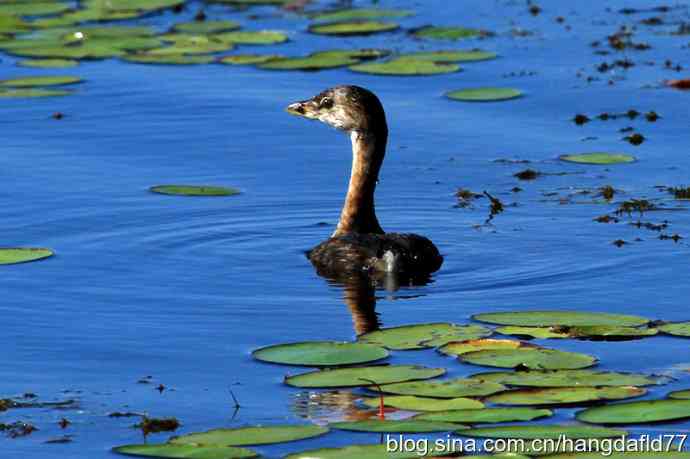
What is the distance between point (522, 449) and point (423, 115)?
1051cm

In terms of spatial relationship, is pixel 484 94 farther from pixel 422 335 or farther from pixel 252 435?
pixel 252 435

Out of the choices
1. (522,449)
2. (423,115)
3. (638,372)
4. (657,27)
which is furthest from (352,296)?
(657,27)

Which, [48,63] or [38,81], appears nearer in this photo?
[38,81]

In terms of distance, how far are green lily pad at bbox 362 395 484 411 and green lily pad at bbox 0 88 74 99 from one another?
1120 cm

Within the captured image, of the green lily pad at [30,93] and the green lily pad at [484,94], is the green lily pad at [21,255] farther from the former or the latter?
the green lily pad at [484,94]

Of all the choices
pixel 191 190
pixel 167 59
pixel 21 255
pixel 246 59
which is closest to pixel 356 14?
pixel 246 59

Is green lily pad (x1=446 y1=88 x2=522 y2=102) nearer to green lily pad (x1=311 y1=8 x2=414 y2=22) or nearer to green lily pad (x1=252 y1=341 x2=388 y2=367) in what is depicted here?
green lily pad (x1=311 y1=8 x2=414 y2=22)

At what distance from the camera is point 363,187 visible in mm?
14727

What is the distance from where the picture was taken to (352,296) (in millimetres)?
13148

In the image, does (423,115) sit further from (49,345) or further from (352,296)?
(49,345)

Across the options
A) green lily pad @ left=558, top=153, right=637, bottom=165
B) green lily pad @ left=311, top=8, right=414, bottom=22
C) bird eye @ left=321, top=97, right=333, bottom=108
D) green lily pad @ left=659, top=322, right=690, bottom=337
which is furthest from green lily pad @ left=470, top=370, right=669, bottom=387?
green lily pad @ left=311, top=8, right=414, bottom=22

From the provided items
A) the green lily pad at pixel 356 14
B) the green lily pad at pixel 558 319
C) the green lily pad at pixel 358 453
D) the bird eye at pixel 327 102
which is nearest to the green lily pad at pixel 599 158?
the bird eye at pixel 327 102

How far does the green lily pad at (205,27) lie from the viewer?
24.3m

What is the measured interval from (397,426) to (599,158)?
27.4ft
